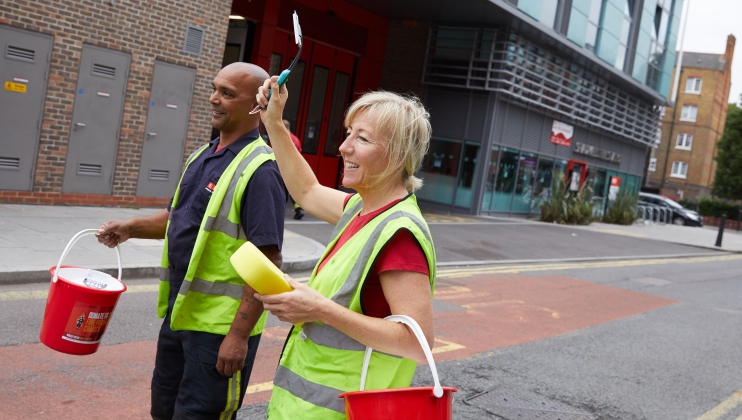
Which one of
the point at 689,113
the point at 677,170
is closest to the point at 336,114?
the point at 677,170

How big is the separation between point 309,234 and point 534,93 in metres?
14.4

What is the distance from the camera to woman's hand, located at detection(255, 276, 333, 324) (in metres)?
2.14

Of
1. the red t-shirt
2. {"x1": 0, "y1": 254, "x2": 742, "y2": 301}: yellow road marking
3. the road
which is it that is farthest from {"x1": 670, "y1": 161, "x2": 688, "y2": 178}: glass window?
the red t-shirt

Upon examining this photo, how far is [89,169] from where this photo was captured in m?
12.7

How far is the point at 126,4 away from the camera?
41.9ft

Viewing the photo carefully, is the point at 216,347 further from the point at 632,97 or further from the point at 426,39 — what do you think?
the point at 632,97

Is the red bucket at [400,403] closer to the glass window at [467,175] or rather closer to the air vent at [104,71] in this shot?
the air vent at [104,71]

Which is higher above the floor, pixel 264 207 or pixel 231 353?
pixel 264 207

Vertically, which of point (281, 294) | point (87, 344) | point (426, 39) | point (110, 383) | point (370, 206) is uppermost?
point (426, 39)

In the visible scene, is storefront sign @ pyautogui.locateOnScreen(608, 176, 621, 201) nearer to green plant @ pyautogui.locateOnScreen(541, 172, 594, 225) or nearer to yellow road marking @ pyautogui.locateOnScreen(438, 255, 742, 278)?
green plant @ pyautogui.locateOnScreen(541, 172, 594, 225)

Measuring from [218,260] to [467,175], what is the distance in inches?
876

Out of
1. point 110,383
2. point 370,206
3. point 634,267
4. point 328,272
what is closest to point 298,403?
point 328,272

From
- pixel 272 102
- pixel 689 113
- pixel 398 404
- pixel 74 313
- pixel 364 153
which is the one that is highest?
pixel 689 113

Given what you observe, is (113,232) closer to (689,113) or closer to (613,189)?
(613,189)
